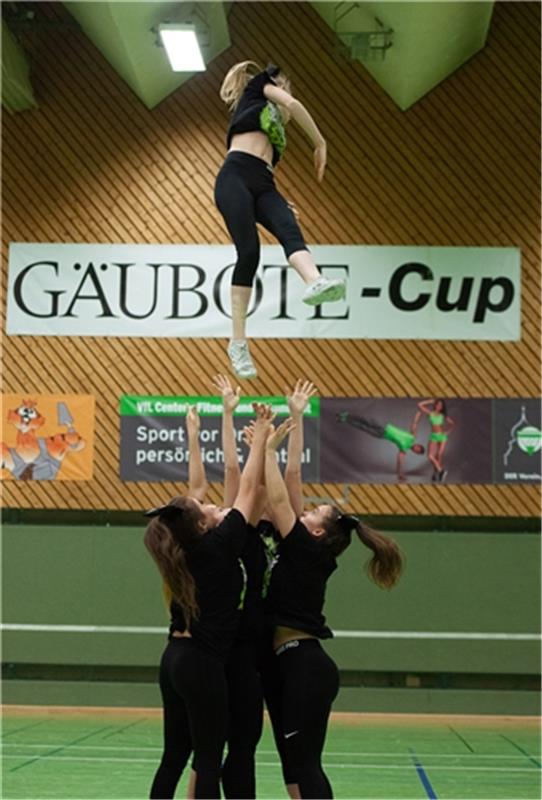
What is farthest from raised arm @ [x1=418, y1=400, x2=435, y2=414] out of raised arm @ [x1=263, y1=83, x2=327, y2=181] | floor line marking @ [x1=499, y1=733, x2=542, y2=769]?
raised arm @ [x1=263, y1=83, x2=327, y2=181]

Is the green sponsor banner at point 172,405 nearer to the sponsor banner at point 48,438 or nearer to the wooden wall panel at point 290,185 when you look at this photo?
the wooden wall panel at point 290,185

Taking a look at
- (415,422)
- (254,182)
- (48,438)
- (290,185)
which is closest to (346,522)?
(254,182)

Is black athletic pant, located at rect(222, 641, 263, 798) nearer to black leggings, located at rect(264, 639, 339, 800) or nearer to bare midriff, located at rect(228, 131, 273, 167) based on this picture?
black leggings, located at rect(264, 639, 339, 800)

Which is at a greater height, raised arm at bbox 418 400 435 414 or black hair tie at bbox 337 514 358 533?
raised arm at bbox 418 400 435 414

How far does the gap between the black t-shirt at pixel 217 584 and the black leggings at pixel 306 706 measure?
289mm

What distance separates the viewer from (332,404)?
12.8m

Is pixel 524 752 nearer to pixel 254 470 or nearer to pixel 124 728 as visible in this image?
pixel 124 728

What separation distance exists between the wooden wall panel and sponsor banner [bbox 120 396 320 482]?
0.15 meters

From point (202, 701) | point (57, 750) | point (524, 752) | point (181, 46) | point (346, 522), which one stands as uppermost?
A: point (181, 46)

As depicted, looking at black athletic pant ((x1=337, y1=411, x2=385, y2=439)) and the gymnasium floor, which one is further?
black athletic pant ((x1=337, y1=411, x2=385, y2=439))

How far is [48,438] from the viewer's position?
1284 centimetres

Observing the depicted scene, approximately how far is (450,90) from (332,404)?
3818mm

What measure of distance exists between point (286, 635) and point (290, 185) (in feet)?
29.3

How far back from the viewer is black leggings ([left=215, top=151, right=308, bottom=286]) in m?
5.09
